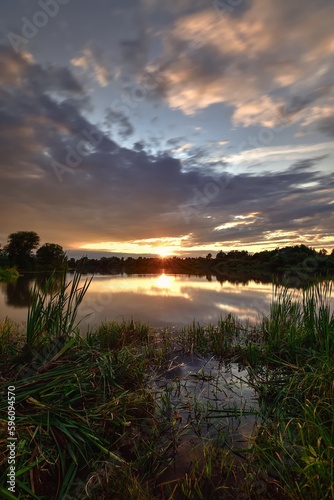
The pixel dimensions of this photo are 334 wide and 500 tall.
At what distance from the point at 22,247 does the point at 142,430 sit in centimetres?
8221

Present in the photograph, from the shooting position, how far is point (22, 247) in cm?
7575

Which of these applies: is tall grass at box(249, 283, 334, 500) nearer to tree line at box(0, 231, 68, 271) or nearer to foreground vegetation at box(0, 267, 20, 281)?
foreground vegetation at box(0, 267, 20, 281)

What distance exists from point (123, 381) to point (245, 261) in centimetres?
7900

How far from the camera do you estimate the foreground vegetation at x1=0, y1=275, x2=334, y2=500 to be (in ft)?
8.78

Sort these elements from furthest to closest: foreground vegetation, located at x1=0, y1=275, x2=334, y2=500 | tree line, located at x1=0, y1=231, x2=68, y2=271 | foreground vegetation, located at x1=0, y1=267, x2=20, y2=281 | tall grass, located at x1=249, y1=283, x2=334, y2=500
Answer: tree line, located at x1=0, y1=231, x2=68, y2=271
foreground vegetation, located at x1=0, y1=267, x2=20, y2=281
foreground vegetation, located at x1=0, y1=275, x2=334, y2=500
tall grass, located at x1=249, y1=283, x2=334, y2=500

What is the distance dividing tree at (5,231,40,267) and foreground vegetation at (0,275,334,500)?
2979 inches

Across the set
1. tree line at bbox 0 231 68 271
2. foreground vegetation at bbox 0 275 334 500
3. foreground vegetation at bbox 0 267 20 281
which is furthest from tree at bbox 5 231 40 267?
foreground vegetation at bbox 0 275 334 500

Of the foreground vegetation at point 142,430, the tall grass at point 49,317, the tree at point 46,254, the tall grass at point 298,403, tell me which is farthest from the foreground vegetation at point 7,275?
the tall grass at point 298,403

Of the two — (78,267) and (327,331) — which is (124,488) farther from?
(327,331)

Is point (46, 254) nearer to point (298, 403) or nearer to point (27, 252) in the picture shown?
point (27, 252)

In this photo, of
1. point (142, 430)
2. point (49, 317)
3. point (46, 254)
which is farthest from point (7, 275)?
point (142, 430)

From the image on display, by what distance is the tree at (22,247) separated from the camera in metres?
73.1

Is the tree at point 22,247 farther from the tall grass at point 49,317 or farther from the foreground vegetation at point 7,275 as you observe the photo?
the tall grass at point 49,317

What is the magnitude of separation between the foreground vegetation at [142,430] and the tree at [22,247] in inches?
2979
